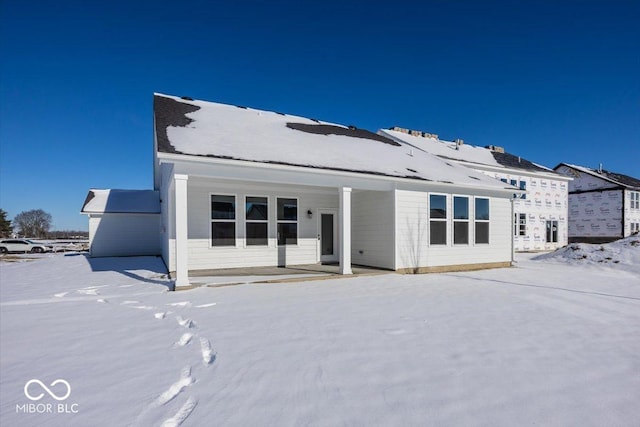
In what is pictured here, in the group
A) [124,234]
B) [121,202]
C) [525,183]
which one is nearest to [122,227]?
[124,234]

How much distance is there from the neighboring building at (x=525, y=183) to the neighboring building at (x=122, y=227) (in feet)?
46.9

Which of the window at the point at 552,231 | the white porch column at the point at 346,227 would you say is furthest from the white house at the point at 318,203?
the window at the point at 552,231

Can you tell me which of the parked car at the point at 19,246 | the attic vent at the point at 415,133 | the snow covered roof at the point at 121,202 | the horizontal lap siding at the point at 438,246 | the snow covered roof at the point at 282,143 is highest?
the attic vent at the point at 415,133

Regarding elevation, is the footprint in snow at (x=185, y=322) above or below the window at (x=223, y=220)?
below

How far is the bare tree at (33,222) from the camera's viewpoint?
5254cm

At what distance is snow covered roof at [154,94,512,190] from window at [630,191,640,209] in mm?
22692

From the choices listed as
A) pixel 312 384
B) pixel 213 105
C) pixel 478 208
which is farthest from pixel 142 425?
pixel 213 105

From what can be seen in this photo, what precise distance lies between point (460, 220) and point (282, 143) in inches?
243

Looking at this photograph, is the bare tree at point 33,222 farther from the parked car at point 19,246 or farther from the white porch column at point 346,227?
the white porch column at point 346,227

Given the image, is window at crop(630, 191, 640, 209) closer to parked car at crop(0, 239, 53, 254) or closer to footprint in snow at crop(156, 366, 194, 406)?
footprint in snow at crop(156, 366, 194, 406)

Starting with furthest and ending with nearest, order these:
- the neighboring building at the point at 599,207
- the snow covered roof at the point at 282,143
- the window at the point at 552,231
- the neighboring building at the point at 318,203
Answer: the neighboring building at the point at 599,207, the window at the point at 552,231, the neighboring building at the point at 318,203, the snow covered roof at the point at 282,143

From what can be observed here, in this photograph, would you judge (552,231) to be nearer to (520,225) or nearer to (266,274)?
(520,225)

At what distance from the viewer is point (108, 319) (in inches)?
189

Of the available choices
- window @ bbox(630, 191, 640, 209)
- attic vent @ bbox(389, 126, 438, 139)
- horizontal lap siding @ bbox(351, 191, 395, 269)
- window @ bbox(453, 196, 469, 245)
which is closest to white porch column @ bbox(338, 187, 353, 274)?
horizontal lap siding @ bbox(351, 191, 395, 269)
